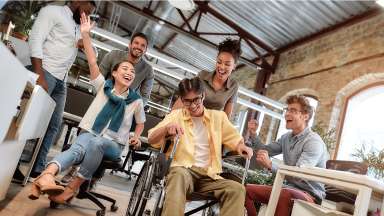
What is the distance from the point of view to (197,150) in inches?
95.7

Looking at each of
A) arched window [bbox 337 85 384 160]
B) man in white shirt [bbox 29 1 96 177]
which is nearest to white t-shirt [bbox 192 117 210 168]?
man in white shirt [bbox 29 1 96 177]

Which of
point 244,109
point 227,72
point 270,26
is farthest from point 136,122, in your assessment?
point 244,109

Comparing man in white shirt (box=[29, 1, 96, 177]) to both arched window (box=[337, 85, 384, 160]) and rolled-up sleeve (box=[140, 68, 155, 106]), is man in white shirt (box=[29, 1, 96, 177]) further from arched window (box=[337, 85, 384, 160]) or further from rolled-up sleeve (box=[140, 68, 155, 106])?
arched window (box=[337, 85, 384, 160])

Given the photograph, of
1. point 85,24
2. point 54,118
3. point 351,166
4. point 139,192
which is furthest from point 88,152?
point 351,166

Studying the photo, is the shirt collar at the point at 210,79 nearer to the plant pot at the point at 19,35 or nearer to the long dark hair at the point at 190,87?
the long dark hair at the point at 190,87

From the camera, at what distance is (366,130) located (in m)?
5.84

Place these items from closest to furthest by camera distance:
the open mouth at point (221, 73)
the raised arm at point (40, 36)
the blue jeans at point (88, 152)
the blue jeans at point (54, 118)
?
the blue jeans at point (88, 152) → the raised arm at point (40, 36) → the open mouth at point (221, 73) → the blue jeans at point (54, 118)

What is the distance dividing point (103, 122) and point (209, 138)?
0.78 meters

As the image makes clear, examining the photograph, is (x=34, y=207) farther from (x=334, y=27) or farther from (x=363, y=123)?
(x=334, y=27)

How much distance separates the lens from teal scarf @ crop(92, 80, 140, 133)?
99.9 inches

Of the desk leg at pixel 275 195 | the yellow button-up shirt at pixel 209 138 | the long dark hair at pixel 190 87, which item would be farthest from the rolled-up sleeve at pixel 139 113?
the desk leg at pixel 275 195

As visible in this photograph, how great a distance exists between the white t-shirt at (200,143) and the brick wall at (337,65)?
166 inches

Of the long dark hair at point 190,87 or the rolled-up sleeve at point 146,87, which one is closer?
the long dark hair at point 190,87

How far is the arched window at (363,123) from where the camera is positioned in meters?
5.57
